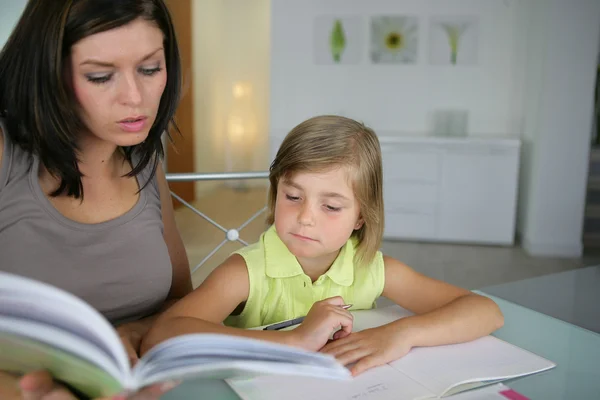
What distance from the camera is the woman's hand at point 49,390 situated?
664 millimetres

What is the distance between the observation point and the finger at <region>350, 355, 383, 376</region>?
87 centimetres

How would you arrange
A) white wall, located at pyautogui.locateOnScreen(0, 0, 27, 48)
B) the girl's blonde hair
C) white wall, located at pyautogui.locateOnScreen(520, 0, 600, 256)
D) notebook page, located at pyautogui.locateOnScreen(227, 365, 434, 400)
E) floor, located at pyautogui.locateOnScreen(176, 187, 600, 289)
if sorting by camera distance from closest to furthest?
notebook page, located at pyautogui.locateOnScreen(227, 365, 434, 400) → the girl's blonde hair → white wall, located at pyautogui.locateOnScreen(0, 0, 27, 48) → floor, located at pyautogui.locateOnScreen(176, 187, 600, 289) → white wall, located at pyautogui.locateOnScreen(520, 0, 600, 256)

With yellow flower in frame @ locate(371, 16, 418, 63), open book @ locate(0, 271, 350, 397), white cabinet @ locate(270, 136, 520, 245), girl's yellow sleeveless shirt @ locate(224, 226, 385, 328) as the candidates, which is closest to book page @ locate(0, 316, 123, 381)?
open book @ locate(0, 271, 350, 397)

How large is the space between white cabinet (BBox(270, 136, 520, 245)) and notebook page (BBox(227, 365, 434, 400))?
12.5 ft

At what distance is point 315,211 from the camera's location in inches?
43.3

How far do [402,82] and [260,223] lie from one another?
1.72 metres

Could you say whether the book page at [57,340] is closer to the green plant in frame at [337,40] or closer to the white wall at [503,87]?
the white wall at [503,87]

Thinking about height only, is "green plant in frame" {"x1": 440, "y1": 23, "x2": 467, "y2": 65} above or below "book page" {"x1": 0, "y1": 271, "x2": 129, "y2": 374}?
above

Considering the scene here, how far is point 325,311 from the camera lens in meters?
0.92

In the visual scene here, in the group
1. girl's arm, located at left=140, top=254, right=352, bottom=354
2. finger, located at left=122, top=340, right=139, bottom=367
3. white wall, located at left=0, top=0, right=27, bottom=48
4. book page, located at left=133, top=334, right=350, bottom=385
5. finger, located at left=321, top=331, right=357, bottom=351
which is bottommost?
finger, located at left=122, top=340, right=139, bottom=367

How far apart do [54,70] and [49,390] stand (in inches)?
20.0

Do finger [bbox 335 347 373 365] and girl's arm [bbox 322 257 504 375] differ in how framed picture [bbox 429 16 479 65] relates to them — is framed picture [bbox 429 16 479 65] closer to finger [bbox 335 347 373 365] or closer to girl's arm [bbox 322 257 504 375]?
girl's arm [bbox 322 257 504 375]

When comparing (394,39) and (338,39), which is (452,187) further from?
(338,39)

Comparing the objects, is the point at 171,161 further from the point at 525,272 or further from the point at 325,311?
the point at 325,311
